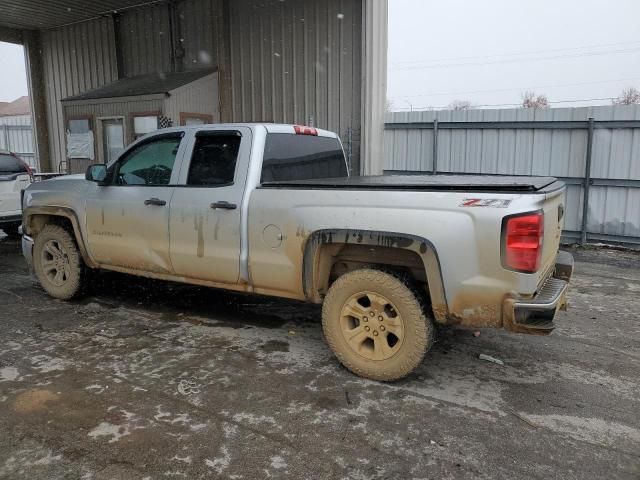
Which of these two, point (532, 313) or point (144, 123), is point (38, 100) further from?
point (532, 313)

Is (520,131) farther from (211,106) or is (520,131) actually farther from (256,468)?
(256,468)

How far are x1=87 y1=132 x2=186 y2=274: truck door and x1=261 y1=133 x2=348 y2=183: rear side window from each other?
0.88 m

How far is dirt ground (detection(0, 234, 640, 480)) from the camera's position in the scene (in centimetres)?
276

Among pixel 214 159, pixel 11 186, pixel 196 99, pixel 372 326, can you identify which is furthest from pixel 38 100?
pixel 372 326

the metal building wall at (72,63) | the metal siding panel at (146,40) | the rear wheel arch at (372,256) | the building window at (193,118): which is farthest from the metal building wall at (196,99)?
the rear wheel arch at (372,256)

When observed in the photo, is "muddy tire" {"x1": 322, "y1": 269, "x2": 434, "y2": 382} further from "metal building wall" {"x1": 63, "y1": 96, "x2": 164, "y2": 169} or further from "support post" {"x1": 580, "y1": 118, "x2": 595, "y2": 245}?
"metal building wall" {"x1": 63, "y1": 96, "x2": 164, "y2": 169}

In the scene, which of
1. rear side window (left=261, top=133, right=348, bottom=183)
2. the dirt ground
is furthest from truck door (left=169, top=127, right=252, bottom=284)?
the dirt ground

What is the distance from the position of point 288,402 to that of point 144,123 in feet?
31.0

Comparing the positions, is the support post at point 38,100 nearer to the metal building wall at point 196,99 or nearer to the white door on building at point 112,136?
the white door on building at point 112,136

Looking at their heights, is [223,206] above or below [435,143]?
below

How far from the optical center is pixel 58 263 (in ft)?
18.7

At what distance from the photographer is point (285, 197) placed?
13.0ft

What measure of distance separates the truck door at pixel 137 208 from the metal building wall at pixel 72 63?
10.3 meters

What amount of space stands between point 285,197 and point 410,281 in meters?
1.13
